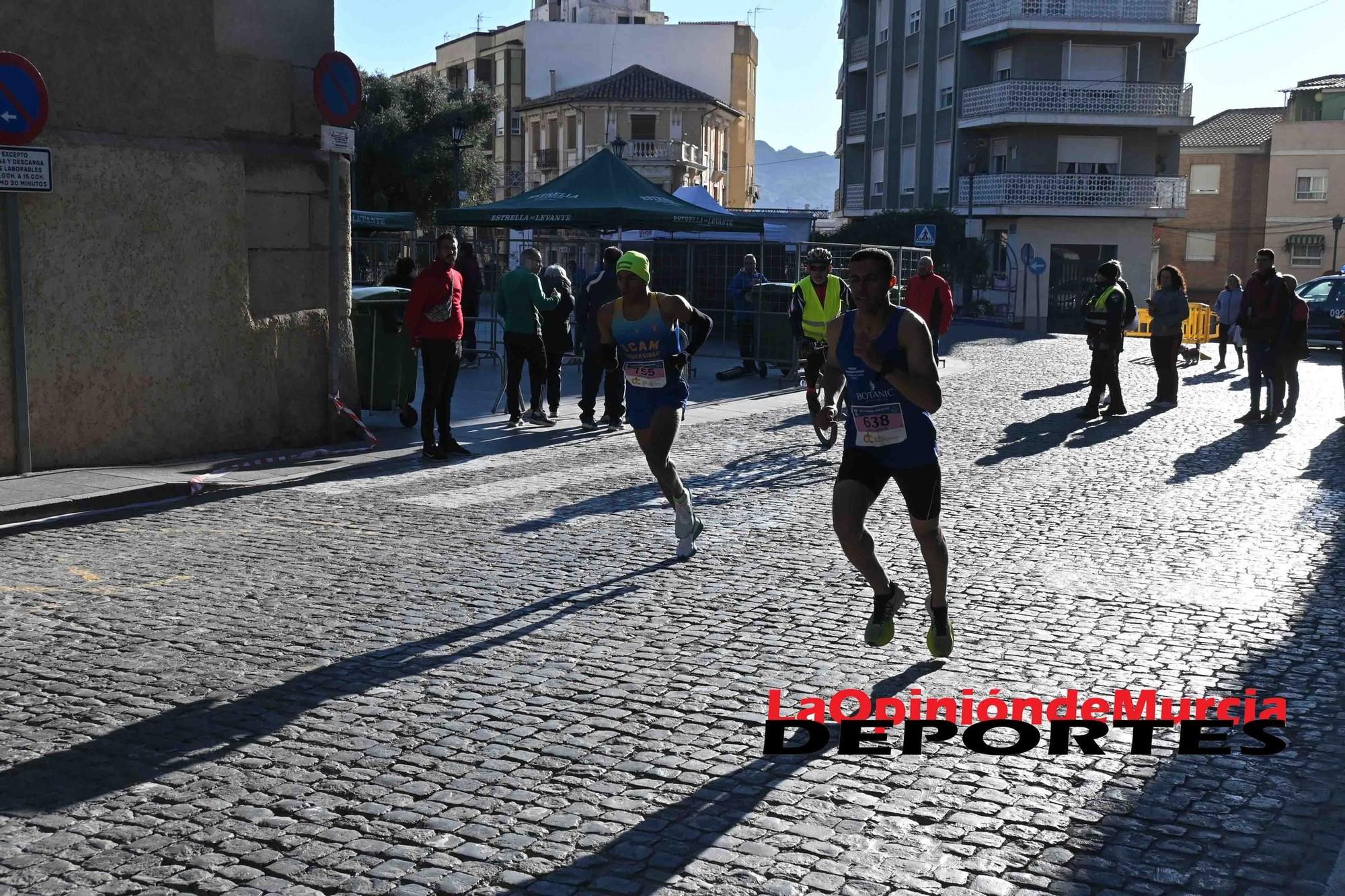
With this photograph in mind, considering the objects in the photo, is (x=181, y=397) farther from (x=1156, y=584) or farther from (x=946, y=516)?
(x=1156, y=584)

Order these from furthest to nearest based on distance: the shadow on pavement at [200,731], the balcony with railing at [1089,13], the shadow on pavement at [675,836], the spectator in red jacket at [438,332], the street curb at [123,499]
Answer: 1. the balcony with railing at [1089,13]
2. the spectator in red jacket at [438,332]
3. the street curb at [123,499]
4. the shadow on pavement at [200,731]
5. the shadow on pavement at [675,836]

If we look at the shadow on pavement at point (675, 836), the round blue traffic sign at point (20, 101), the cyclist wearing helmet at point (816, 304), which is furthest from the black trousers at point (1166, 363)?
the shadow on pavement at point (675, 836)

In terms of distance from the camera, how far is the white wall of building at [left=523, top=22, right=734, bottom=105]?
86.9 metres

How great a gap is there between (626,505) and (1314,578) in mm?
4475

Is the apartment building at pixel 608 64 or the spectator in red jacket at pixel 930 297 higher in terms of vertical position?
the apartment building at pixel 608 64

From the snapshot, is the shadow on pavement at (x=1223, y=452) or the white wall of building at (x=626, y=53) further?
the white wall of building at (x=626, y=53)

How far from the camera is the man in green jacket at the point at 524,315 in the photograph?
47.7ft

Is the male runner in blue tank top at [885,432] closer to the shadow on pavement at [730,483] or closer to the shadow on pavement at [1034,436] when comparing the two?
the shadow on pavement at [730,483]

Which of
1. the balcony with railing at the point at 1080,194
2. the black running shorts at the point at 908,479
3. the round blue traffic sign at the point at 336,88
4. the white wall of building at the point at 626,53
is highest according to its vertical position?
the white wall of building at the point at 626,53

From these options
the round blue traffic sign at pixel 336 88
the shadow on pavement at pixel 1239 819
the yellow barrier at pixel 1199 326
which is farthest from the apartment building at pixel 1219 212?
the shadow on pavement at pixel 1239 819

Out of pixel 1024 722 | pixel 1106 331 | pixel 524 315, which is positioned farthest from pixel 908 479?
pixel 1106 331

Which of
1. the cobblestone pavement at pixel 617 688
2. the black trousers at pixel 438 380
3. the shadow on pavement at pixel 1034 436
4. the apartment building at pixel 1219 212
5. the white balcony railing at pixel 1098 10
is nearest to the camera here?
the cobblestone pavement at pixel 617 688

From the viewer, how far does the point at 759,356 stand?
21625 millimetres

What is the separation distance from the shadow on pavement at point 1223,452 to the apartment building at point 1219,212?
55135 millimetres
